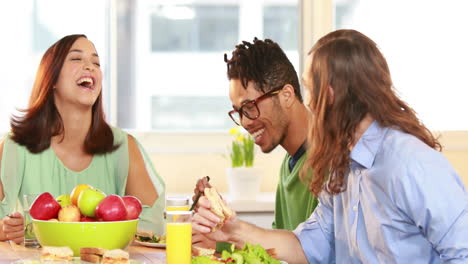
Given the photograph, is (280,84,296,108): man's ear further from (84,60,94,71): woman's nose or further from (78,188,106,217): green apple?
(78,188,106,217): green apple

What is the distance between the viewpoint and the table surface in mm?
1945

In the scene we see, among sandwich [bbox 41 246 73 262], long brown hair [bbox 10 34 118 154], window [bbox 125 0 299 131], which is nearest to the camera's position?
sandwich [bbox 41 246 73 262]

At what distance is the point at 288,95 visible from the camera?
2580mm

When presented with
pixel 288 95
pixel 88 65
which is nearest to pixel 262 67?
pixel 288 95

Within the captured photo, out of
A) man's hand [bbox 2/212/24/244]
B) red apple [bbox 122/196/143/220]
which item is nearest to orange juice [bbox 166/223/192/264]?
red apple [bbox 122/196/143/220]

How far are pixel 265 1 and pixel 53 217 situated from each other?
2451 millimetres

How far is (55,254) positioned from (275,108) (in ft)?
3.36

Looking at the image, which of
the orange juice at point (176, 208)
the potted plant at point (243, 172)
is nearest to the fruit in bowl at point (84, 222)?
the orange juice at point (176, 208)

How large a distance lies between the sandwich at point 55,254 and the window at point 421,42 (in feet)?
8.75

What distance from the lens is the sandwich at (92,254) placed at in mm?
1793

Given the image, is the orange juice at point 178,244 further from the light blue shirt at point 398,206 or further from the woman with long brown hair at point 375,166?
the light blue shirt at point 398,206

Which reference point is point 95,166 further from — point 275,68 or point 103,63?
point 103,63

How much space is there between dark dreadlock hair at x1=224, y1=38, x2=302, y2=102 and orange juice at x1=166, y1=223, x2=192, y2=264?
0.86 meters

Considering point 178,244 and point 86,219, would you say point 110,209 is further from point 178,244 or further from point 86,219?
point 178,244
